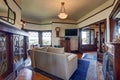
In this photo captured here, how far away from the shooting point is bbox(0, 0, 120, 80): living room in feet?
10.8

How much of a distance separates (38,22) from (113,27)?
7.01 m

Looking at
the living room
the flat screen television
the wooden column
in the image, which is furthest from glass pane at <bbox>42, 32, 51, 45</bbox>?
the wooden column

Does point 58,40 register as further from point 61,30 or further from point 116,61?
point 116,61

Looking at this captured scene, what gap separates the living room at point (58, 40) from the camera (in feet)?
10.8

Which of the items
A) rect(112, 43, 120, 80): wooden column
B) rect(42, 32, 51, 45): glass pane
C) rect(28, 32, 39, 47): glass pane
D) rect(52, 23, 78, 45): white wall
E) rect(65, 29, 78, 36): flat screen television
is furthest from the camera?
rect(42, 32, 51, 45): glass pane

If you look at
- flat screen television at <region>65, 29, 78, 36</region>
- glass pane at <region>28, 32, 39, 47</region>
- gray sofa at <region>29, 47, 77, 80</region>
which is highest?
flat screen television at <region>65, 29, 78, 36</region>

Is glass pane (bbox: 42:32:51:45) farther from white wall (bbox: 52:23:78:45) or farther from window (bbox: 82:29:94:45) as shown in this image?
window (bbox: 82:29:94:45)

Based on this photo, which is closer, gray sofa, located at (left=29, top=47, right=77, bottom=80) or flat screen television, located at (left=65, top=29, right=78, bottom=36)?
gray sofa, located at (left=29, top=47, right=77, bottom=80)

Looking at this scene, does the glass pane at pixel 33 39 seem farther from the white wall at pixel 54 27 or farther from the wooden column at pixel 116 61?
the wooden column at pixel 116 61

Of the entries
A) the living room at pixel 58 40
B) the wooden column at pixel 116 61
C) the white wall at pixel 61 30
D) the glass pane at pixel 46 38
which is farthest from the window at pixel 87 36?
the wooden column at pixel 116 61

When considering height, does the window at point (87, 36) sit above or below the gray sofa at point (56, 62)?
above

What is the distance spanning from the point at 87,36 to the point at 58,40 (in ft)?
12.2

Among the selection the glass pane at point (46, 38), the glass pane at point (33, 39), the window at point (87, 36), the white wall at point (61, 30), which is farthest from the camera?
the window at point (87, 36)

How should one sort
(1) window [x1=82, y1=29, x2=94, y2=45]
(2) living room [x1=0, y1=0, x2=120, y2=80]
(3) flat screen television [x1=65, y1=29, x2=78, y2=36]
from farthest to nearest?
(1) window [x1=82, y1=29, x2=94, y2=45]
(3) flat screen television [x1=65, y1=29, x2=78, y2=36]
(2) living room [x1=0, y1=0, x2=120, y2=80]
